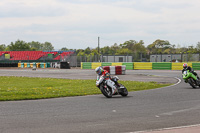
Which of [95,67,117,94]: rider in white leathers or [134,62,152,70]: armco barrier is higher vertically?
[95,67,117,94]: rider in white leathers

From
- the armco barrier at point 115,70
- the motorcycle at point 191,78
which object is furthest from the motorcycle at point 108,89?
the armco barrier at point 115,70

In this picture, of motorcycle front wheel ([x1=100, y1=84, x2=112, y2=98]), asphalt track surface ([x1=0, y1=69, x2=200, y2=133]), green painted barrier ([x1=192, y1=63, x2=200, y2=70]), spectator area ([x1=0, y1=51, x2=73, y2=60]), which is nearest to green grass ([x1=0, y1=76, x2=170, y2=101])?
motorcycle front wheel ([x1=100, y1=84, x2=112, y2=98])

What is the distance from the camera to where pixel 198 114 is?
925 centimetres

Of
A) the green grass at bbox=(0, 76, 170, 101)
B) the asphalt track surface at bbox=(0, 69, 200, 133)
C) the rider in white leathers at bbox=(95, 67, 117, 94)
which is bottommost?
the green grass at bbox=(0, 76, 170, 101)

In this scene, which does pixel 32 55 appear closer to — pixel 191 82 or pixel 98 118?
pixel 191 82

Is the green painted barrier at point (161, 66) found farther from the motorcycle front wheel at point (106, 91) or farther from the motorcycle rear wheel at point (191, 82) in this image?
the motorcycle front wheel at point (106, 91)

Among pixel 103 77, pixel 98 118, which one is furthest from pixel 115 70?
pixel 98 118

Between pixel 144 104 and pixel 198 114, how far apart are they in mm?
2486

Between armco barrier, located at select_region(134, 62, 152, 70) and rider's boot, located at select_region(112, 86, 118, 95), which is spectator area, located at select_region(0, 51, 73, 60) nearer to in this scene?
armco barrier, located at select_region(134, 62, 152, 70)

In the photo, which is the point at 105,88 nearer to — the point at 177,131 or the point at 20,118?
the point at 20,118

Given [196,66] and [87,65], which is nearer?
[196,66]

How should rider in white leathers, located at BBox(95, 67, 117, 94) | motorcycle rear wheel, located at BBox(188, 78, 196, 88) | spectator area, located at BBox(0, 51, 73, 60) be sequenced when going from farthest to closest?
spectator area, located at BBox(0, 51, 73, 60) < motorcycle rear wheel, located at BBox(188, 78, 196, 88) < rider in white leathers, located at BBox(95, 67, 117, 94)

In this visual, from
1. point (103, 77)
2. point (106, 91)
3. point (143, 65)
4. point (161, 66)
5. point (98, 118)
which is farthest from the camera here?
point (143, 65)

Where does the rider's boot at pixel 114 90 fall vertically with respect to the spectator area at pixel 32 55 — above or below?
below
